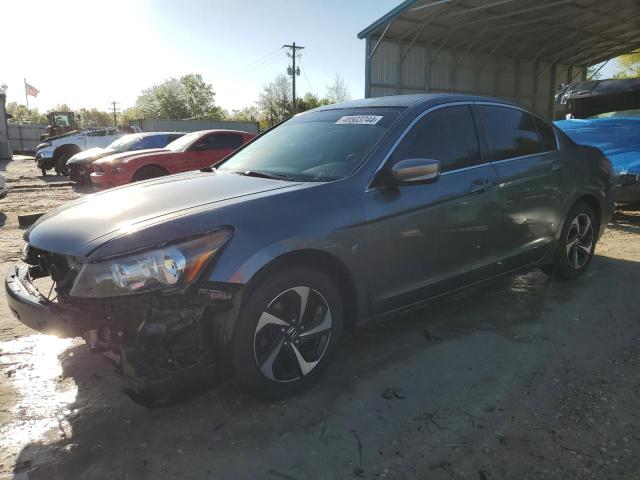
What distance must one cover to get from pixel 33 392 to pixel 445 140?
123 inches

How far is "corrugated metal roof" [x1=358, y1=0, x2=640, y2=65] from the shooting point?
15672 millimetres

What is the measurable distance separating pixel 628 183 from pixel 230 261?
673 cm

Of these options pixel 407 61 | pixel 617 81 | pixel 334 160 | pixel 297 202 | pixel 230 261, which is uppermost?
pixel 407 61

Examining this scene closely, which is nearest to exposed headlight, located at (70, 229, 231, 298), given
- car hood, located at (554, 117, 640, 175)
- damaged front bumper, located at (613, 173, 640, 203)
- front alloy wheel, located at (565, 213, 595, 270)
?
front alloy wheel, located at (565, 213, 595, 270)

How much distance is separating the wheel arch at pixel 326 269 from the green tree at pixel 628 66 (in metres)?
31.5

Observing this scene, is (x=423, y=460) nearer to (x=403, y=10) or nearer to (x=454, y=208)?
(x=454, y=208)

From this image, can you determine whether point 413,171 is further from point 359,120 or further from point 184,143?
point 184,143

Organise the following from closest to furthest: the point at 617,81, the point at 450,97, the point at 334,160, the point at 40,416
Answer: the point at 40,416
the point at 334,160
the point at 450,97
the point at 617,81

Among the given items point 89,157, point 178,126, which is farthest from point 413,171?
point 178,126

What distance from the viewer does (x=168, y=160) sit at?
10.8 metres

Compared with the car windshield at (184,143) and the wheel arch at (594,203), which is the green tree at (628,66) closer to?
the car windshield at (184,143)

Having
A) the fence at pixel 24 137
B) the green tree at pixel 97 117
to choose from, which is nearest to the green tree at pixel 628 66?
the fence at pixel 24 137

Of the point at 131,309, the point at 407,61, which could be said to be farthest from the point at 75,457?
the point at 407,61

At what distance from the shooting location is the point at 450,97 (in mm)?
3871
